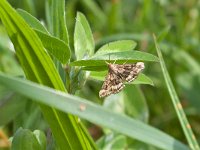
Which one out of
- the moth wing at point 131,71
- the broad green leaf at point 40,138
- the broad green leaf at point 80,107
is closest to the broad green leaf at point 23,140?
the broad green leaf at point 40,138

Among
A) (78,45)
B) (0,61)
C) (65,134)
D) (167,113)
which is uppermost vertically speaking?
(78,45)

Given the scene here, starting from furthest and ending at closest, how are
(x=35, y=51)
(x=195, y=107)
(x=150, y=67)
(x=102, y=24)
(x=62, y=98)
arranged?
(x=102, y=24) → (x=150, y=67) → (x=195, y=107) → (x=35, y=51) → (x=62, y=98)

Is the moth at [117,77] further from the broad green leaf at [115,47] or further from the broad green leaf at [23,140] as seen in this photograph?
the broad green leaf at [23,140]

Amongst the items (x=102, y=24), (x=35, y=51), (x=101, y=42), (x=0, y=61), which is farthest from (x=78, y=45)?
(x=102, y=24)

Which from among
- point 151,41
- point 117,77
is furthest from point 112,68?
point 151,41

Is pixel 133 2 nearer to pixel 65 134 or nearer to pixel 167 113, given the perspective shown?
pixel 167 113

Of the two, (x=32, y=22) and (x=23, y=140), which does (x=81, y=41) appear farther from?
(x=23, y=140)

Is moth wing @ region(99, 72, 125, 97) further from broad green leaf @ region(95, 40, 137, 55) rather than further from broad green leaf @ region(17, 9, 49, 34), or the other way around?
broad green leaf @ region(17, 9, 49, 34)
